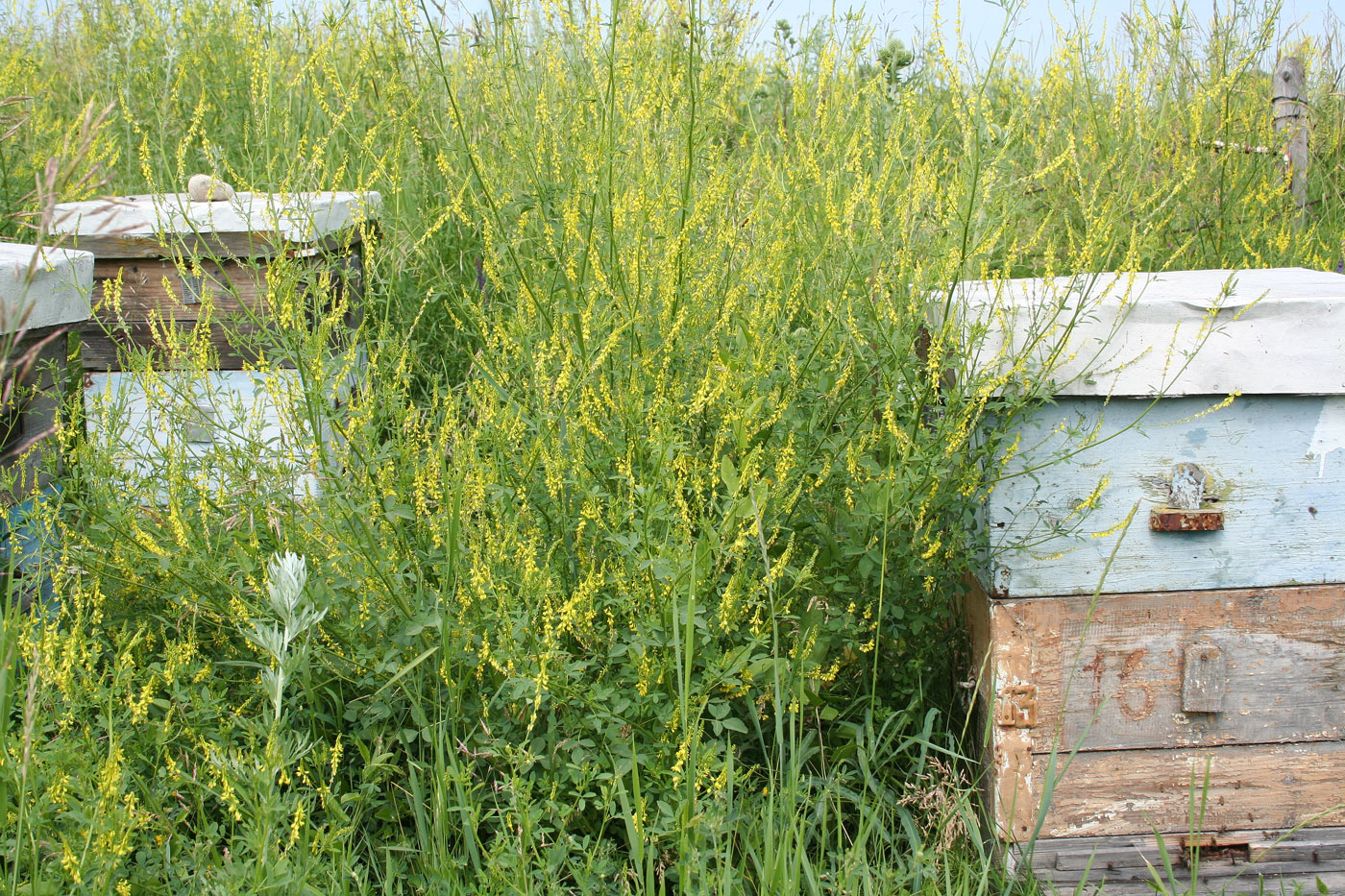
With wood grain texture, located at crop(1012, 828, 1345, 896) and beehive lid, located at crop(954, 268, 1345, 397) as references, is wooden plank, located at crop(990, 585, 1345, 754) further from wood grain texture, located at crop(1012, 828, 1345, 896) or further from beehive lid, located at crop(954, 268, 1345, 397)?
beehive lid, located at crop(954, 268, 1345, 397)

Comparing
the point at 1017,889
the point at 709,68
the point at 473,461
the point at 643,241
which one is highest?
the point at 709,68

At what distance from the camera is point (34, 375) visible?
230cm

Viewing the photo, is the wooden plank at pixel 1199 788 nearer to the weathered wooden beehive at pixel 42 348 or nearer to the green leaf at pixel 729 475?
the green leaf at pixel 729 475

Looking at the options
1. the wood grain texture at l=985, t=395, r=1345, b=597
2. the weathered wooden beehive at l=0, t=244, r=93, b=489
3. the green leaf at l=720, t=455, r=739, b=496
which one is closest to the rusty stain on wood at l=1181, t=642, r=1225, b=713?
the wood grain texture at l=985, t=395, r=1345, b=597

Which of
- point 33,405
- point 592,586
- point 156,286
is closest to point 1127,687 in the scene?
point 592,586

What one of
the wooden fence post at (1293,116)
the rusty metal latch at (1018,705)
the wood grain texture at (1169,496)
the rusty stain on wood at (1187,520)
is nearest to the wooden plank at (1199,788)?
the rusty metal latch at (1018,705)

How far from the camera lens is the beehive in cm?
201

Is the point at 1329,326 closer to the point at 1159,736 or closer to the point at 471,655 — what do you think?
the point at 1159,736

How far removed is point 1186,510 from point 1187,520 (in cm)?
2

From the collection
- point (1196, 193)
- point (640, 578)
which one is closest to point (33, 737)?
point (640, 578)

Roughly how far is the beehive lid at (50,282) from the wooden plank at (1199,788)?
2.26 metres

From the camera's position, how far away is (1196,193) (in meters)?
3.92

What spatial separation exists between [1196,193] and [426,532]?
3497 millimetres

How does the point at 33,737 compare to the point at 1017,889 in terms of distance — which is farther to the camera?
the point at 1017,889
